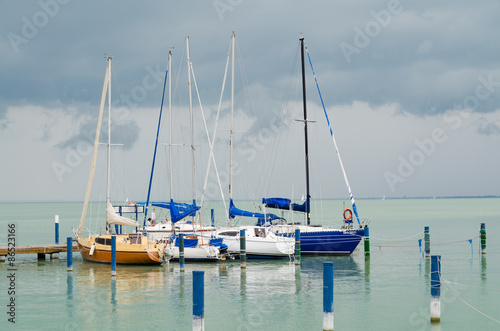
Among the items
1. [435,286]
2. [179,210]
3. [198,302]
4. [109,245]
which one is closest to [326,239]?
[179,210]

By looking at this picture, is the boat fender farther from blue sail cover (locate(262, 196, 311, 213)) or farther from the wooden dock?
the wooden dock

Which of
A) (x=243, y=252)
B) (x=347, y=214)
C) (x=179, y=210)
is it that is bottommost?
(x=243, y=252)

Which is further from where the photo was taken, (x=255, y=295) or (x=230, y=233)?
(x=230, y=233)

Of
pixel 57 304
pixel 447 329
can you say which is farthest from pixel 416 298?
pixel 57 304

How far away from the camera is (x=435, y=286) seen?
18.6m

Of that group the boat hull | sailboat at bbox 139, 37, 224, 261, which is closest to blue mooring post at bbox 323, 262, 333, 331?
sailboat at bbox 139, 37, 224, 261

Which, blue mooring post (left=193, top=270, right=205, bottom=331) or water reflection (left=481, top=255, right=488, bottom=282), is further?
water reflection (left=481, top=255, right=488, bottom=282)

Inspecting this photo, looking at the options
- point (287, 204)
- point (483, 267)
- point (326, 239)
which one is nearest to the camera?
point (483, 267)

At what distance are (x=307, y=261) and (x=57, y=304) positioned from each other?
1842cm

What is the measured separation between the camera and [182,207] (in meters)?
39.8

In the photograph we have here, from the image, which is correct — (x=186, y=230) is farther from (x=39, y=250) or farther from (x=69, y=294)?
(x=69, y=294)

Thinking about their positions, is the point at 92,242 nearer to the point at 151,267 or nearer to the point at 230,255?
the point at 151,267

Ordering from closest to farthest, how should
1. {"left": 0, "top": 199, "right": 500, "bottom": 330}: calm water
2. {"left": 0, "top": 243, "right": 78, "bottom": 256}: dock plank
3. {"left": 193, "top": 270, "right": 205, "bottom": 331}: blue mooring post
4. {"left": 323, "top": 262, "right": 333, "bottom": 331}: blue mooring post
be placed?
{"left": 193, "top": 270, "right": 205, "bottom": 331}: blue mooring post < {"left": 323, "top": 262, "right": 333, "bottom": 331}: blue mooring post < {"left": 0, "top": 199, "right": 500, "bottom": 330}: calm water < {"left": 0, "top": 243, "right": 78, "bottom": 256}: dock plank

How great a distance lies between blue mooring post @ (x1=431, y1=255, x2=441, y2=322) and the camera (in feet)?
60.5
